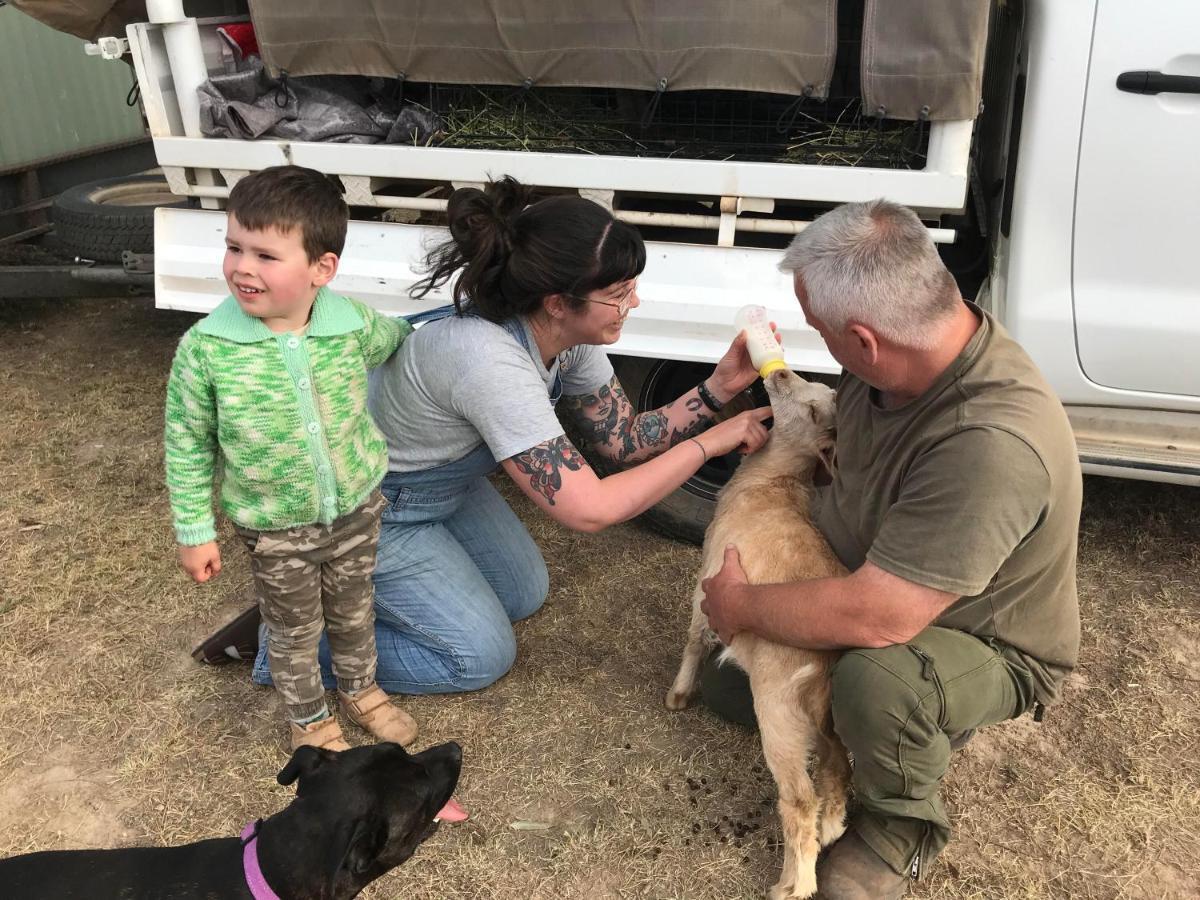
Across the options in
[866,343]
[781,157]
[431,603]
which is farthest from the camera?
[781,157]

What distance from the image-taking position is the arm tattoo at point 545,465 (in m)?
2.45

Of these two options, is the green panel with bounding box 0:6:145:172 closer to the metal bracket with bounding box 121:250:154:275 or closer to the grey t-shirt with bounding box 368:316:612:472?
the metal bracket with bounding box 121:250:154:275

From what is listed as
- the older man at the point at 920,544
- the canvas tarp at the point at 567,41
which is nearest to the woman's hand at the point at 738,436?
the older man at the point at 920,544

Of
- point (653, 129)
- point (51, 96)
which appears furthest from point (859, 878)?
point (51, 96)

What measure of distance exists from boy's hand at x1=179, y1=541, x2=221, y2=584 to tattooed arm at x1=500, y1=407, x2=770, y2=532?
79 centimetres

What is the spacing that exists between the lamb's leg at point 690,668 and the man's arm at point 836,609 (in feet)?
1.57

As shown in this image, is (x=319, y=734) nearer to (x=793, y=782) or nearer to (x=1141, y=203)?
(x=793, y=782)

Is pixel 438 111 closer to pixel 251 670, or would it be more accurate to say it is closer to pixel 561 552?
pixel 561 552

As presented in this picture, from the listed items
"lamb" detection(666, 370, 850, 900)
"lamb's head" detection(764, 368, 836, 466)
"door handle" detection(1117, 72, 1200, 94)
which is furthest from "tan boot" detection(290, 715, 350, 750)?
"door handle" detection(1117, 72, 1200, 94)

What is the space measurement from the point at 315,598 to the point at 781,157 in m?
2.16

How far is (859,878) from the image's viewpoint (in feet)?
7.34

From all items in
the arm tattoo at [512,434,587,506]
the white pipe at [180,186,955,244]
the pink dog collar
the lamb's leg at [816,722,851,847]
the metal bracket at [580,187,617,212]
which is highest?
the metal bracket at [580,187,617,212]

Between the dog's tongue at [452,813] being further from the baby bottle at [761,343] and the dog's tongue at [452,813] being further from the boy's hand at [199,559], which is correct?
the baby bottle at [761,343]

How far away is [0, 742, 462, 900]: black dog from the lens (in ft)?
5.98
